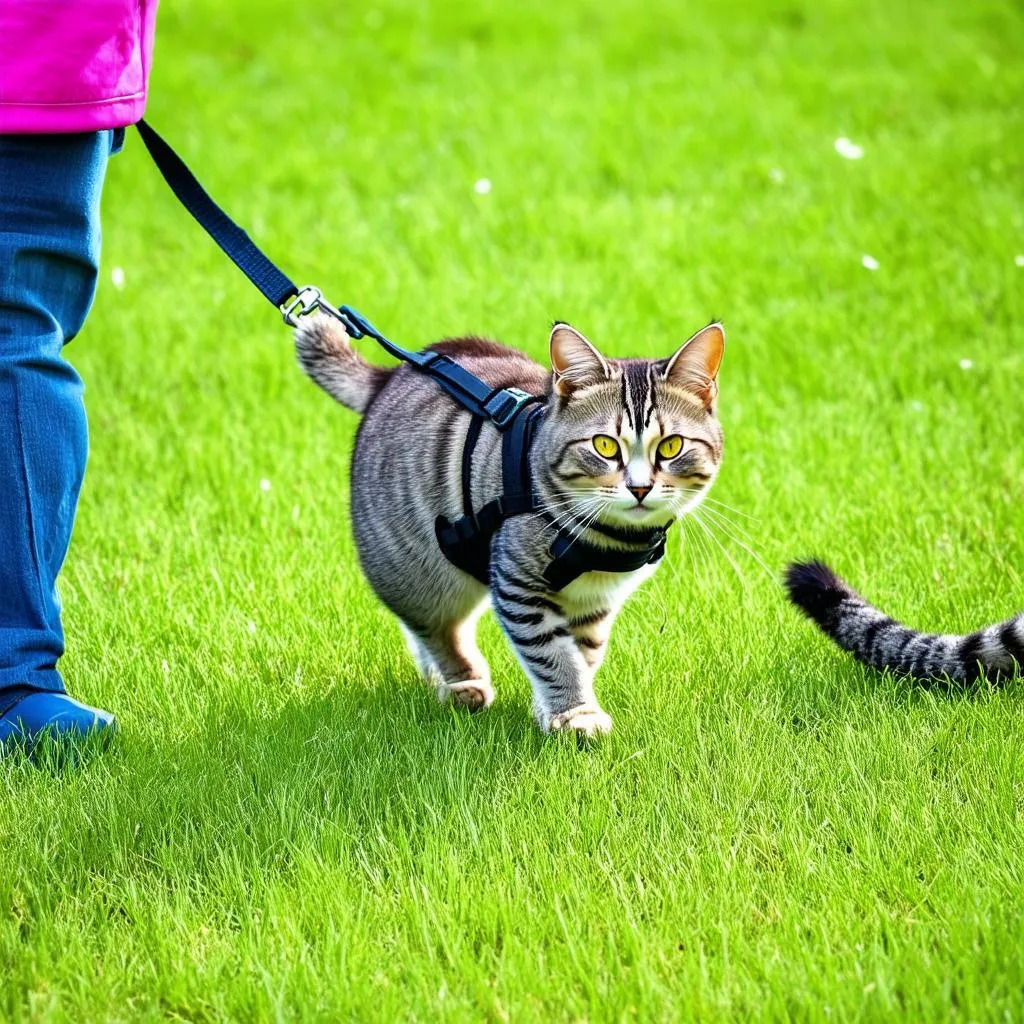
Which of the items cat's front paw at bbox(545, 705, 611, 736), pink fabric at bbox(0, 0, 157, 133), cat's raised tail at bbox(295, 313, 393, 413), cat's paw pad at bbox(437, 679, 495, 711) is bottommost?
cat's paw pad at bbox(437, 679, 495, 711)

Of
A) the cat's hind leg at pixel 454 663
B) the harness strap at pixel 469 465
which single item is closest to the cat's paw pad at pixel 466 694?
the cat's hind leg at pixel 454 663

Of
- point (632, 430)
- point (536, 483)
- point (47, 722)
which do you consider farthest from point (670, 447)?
point (47, 722)

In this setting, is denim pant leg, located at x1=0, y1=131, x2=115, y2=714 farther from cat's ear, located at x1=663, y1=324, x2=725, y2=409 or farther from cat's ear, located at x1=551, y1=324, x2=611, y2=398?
cat's ear, located at x1=663, y1=324, x2=725, y2=409

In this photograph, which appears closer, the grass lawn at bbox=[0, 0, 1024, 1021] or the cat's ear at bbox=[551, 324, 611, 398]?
the grass lawn at bbox=[0, 0, 1024, 1021]

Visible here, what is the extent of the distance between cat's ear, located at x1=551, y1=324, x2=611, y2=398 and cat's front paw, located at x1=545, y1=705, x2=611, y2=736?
2.53ft

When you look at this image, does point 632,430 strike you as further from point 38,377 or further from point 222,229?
point 38,377

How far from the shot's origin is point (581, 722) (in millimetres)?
3361

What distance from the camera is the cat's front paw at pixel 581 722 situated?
3.36 metres

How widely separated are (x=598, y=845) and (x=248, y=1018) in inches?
32.5

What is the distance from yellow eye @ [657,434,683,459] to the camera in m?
3.23

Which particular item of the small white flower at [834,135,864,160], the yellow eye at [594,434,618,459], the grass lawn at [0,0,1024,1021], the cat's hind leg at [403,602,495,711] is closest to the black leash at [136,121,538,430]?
the yellow eye at [594,434,618,459]

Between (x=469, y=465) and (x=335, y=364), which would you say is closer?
(x=469, y=465)

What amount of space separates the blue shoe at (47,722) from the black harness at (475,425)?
38.1 inches

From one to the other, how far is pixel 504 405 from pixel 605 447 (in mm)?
376
